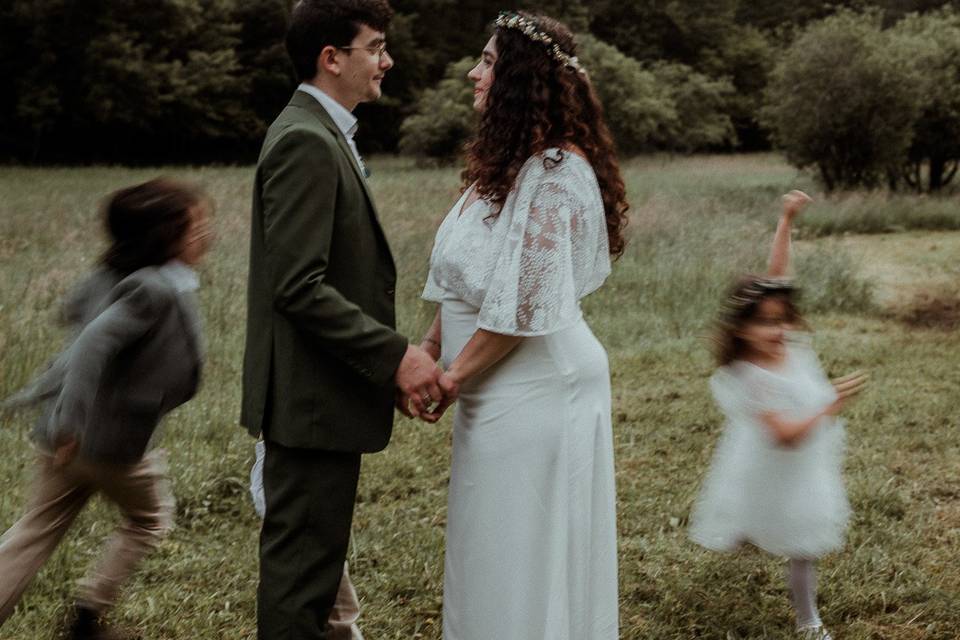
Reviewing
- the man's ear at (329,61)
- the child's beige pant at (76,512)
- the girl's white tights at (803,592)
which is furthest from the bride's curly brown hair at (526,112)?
the girl's white tights at (803,592)

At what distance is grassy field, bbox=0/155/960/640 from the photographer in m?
3.91

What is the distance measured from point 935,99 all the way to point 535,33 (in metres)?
22.1

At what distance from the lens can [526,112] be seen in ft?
8.83

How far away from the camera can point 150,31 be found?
3981cm

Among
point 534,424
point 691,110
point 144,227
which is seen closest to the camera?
point 534,424

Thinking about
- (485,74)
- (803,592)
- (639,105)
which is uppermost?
(485,74)

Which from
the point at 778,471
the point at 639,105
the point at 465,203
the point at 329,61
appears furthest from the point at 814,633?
the point at 639,105

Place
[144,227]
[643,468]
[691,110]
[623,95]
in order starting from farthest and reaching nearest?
[691,110], [623,95], [643,468], [144,227]

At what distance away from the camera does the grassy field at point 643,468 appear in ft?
12.8

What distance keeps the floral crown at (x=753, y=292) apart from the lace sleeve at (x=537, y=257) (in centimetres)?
115

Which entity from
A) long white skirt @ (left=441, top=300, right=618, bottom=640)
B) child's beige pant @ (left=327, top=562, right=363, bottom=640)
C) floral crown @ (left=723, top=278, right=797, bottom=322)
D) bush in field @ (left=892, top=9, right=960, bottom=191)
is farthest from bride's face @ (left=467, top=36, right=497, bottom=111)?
bush in field @ (left=892, top=9, right=960, bottom=191)

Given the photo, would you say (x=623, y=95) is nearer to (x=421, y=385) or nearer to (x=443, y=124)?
(x=443, y=124)

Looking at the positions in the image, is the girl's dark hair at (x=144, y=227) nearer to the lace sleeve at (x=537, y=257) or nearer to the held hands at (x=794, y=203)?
the lace sleeve at (x=537, y=257)

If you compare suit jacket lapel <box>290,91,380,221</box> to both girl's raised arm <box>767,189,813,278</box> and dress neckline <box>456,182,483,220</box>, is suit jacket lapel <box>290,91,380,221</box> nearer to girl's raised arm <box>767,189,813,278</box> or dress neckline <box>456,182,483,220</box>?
dress neckline <box>456,182,483,220</box>
